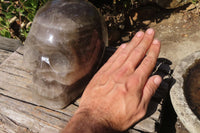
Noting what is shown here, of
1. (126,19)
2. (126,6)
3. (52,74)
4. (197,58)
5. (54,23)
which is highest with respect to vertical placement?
(54,23)

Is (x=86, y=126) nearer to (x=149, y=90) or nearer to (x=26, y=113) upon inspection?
(x=149, y=90)

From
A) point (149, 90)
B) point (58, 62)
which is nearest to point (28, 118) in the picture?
point (58, 62)

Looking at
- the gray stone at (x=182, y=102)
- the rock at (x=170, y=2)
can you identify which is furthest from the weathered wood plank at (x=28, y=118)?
the rock at (x=170, y=2)

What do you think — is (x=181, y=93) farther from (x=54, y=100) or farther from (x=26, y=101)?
(x=26, y=101)

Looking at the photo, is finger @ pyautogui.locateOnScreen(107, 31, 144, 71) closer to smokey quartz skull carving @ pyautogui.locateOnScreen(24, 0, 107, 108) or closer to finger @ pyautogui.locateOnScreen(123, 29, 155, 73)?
finger @ pyautogui.locateOnScreen(123, 29, 155, 73)

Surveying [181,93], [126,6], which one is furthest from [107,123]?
[126,6]

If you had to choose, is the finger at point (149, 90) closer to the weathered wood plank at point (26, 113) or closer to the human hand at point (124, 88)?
the human hand at point (124, 88)

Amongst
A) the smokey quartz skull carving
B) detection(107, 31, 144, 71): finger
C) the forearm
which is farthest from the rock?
the forearm
